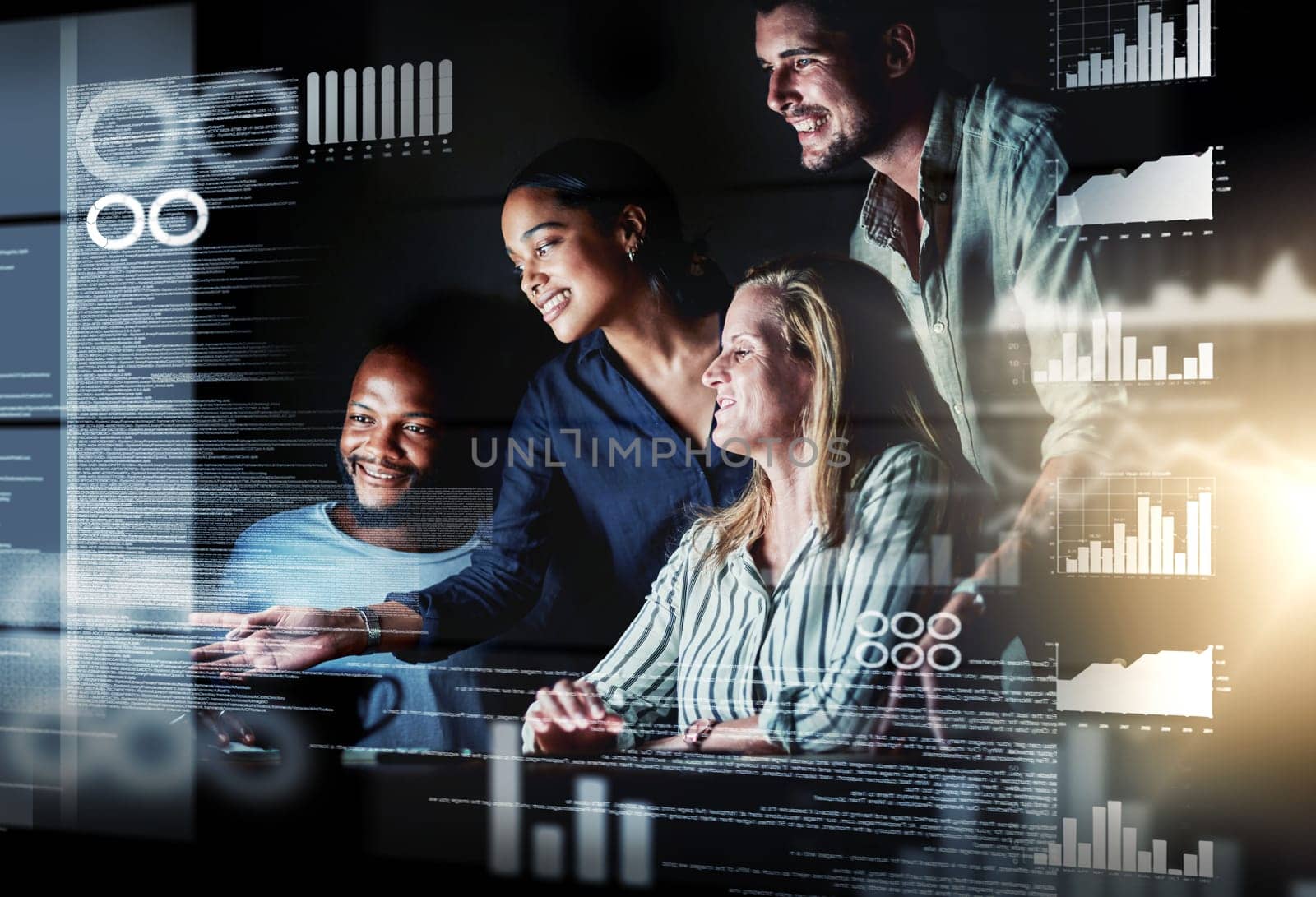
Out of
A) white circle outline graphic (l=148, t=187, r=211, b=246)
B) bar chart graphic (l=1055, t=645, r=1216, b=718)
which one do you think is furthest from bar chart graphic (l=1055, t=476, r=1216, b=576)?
white circle outline graphic (l=148, t=187, r=211, b=246)

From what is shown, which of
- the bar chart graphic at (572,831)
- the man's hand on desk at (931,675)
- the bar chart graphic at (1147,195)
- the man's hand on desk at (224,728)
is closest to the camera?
the bar chart graphic at (1147,195)

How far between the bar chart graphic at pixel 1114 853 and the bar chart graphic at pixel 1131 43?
1.48 metres

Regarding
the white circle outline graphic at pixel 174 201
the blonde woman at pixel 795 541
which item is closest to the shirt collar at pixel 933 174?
the blonde woman at pixel 795 541

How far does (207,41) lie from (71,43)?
16.9 inches

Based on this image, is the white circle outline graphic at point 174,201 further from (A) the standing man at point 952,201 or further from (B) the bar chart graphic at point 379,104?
(A) the standing man at point 952,201

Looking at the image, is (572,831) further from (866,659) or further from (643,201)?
(643,201)

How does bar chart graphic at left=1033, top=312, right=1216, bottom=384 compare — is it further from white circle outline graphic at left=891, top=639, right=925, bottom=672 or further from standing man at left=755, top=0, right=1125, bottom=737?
white circle outline graphic at left=891, top=639, right=925, bottom=672

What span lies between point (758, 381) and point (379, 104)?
1150 mm

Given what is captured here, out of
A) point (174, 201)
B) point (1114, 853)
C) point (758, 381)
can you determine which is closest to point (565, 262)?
point (758, 381)

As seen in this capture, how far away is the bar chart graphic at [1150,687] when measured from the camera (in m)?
2.25

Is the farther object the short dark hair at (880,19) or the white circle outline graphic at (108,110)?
the white circle outline graphic at (108,110)

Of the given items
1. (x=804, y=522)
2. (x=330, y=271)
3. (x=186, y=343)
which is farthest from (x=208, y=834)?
(x=804, y=522)

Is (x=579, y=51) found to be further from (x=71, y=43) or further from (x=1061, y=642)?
(x=1061, y=642)

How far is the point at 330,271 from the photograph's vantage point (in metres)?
2.75
